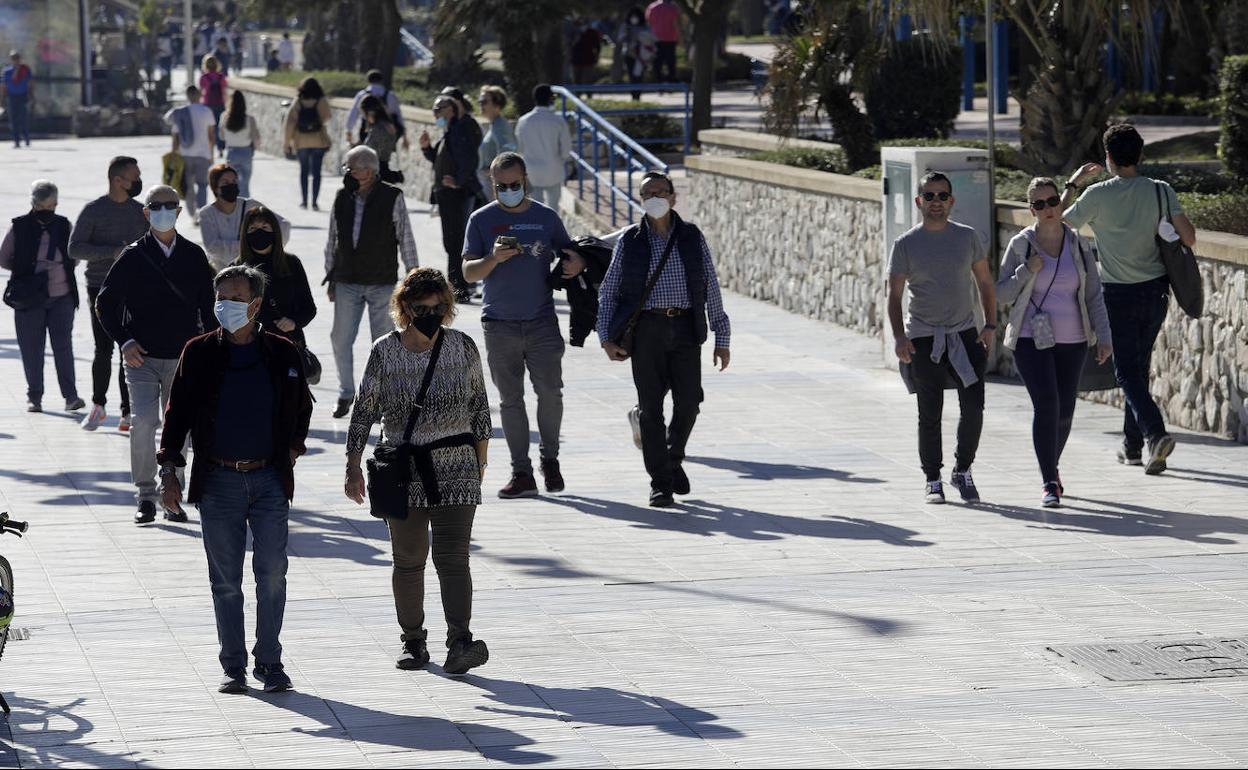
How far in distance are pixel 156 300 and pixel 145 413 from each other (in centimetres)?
58

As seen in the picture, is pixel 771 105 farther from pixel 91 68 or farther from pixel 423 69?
pixel 91 68

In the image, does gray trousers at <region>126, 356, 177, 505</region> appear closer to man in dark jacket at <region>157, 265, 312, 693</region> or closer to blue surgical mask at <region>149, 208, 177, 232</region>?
blue surgical mask at <region>149, 208, 177, 232</region>

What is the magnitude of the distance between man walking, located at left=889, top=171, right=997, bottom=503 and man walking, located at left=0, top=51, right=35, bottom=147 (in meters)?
32.2

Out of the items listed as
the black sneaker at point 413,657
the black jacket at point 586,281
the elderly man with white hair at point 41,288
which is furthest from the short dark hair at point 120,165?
the black sneaker at point 413,657

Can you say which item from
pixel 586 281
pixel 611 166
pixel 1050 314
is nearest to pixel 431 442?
pixel 586 281

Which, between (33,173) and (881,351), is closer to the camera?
(881,351)

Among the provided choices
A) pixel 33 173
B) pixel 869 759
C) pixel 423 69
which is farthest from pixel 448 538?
pixel 423 69

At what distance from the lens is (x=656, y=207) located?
34.4ft

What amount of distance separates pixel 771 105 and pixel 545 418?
10.4m

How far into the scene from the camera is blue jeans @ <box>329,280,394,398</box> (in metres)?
13.1

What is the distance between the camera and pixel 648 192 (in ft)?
34.5

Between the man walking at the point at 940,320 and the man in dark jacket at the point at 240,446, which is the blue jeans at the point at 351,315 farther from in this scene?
the man in dark jacket at the point at 240,446

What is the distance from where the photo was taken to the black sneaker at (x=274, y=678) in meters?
7.43

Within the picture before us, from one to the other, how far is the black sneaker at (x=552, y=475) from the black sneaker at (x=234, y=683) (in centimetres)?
379
